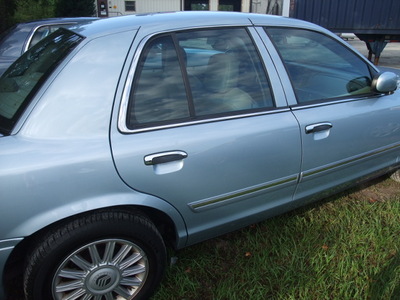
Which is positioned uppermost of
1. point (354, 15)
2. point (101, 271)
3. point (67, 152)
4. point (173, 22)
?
point (173, 22)

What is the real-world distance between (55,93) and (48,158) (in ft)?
1.00

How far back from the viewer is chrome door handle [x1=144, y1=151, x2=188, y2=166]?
177 centimetres

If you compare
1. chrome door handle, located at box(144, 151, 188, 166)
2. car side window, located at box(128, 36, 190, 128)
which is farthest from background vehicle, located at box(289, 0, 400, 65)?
chrome door handle, located at box(144, 151, 188, 166)

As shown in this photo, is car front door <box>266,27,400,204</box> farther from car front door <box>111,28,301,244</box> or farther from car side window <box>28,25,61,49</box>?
car side window <box>28,25,61,49</box>

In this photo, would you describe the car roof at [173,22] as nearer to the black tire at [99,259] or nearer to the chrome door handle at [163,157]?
the chrome door handle at [163,157]

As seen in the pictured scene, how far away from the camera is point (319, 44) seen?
2598mm

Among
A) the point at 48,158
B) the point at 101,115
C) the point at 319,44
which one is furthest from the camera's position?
the point at 319,44

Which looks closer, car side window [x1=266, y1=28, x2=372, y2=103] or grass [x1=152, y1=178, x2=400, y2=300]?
grass [x1=152, y1=178, x2=400, y2=300]

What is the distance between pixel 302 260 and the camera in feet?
7.88

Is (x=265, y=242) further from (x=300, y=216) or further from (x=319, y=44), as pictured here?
(x=319, y=44)

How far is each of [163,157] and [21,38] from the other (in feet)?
14.1

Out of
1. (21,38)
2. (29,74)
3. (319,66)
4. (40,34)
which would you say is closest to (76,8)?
(40,34)

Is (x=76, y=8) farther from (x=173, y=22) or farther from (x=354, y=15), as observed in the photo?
(x=173, y=22)

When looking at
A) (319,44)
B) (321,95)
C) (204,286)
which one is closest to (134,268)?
(204,286)
